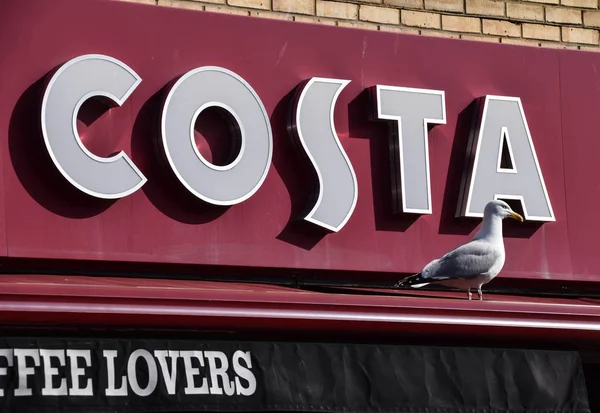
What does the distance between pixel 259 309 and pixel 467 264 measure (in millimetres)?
1390

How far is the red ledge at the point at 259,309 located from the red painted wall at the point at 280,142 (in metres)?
0.29

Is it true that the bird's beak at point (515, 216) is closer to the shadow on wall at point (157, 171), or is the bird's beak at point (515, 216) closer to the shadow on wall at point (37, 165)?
the shadow on wall at point (157, 171)

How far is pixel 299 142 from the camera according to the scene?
320 inches

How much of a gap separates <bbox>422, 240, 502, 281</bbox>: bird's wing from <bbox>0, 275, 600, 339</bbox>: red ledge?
138mm

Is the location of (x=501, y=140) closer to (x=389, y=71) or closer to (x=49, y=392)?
(x=389, y=71)

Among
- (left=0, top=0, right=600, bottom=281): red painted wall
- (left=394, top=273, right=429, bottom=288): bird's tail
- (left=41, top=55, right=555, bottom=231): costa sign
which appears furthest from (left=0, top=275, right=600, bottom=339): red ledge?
(left=41, top=55, right=555, bottom=231): costa sign

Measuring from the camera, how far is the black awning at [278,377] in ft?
22.4

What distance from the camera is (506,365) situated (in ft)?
26.1

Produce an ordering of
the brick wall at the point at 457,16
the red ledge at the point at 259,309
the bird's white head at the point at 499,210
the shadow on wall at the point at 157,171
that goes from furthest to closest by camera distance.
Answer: the brick wall at the point at 457,16 → the bird's white head at the point at 499,210 → the shadow on wall at the point at 157,171 → the red ledge at the point at 259,309

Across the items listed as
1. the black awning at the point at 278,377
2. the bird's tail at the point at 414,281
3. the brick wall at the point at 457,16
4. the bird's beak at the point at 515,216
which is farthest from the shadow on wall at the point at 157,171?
the bird's beak at the point at 515,216

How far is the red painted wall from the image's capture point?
7531mm

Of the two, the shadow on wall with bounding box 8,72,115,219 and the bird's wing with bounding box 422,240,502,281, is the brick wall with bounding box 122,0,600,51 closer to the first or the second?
the shadow on wall with bounding box 8,72,115,219

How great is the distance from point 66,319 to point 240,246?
4.83 ft

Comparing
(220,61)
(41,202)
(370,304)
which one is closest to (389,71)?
(220,61)
